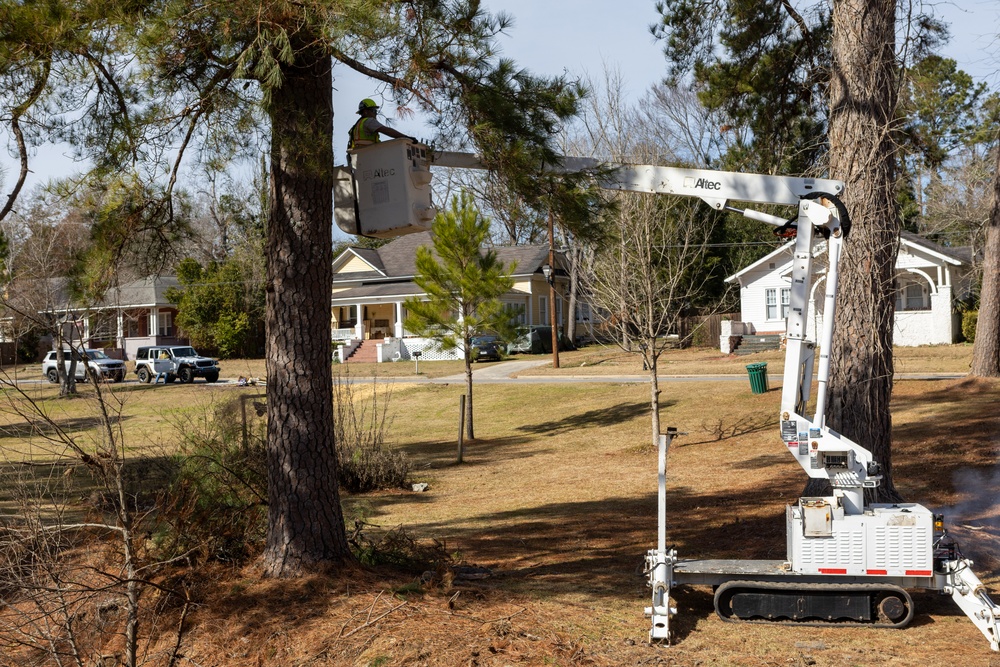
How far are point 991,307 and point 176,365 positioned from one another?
30383mm

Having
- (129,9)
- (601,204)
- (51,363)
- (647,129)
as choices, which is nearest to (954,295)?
(647,129)

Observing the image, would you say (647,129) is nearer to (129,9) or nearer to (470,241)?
(470,241)

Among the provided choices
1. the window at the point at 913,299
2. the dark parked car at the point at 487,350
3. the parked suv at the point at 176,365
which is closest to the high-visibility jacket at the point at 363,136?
the dark parked car at the point at 487,350

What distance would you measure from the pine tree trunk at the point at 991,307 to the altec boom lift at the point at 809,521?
13306 millimetres

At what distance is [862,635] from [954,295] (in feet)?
102

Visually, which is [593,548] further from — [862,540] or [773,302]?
[773,302]

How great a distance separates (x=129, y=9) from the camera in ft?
20.1

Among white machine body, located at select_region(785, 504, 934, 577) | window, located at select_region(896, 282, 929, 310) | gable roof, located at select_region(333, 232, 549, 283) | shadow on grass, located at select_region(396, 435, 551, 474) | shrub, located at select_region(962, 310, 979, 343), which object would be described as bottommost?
shadow on grass, located at select_region(396, 435, 551, 474)

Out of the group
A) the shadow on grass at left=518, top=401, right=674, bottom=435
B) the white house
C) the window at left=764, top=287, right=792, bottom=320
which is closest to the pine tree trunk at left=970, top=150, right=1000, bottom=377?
the shadow on grass at left=518, top=401, right=674, bottom=435

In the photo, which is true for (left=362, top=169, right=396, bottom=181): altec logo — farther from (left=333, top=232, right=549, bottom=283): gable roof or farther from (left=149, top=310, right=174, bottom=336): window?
(left=149, top=310, right=174, bottom=336): window

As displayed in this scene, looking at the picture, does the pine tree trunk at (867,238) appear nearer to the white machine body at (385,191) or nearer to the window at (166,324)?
the white machine body at (385,191)

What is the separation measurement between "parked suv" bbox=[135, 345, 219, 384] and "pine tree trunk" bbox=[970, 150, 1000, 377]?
28653 millimetres

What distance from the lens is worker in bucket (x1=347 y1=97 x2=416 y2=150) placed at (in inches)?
285

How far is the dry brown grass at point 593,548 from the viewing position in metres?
5.98
